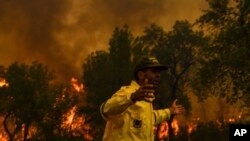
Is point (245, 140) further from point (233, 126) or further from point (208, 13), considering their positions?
point (208, 13)

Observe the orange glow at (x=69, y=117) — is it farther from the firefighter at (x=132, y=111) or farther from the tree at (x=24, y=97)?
the firefighter at (x=132, y=111)

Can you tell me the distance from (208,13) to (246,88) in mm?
6034

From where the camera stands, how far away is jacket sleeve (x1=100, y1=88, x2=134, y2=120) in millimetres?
6332

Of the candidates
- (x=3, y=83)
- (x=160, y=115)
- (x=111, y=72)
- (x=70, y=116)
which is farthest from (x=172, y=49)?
(x=160, y=115)

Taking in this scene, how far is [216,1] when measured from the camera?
34.8m

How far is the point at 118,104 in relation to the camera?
639 centimetres

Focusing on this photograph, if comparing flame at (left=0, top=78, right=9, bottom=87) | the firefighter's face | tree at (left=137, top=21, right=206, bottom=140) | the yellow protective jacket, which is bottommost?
the yellow protective jacket

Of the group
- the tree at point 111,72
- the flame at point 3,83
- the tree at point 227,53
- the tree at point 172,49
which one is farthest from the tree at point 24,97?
the tree at point 227,53

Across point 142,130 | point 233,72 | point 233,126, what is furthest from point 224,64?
point 142,130

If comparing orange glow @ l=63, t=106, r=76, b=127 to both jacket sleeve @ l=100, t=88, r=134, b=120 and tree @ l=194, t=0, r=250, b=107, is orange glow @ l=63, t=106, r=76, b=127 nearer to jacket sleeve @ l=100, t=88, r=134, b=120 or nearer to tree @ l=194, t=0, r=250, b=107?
tree @ l=194, t=0, r=250, b=107

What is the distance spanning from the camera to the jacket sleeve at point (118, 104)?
633cm

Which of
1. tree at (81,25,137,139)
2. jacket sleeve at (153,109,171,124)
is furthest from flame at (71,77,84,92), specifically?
jacket sleeve at (153,109,171,124)

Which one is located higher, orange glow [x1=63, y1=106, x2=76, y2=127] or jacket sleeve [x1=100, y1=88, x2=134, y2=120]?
orange glow [x1=63, y1=106, x2=76, y2=127]

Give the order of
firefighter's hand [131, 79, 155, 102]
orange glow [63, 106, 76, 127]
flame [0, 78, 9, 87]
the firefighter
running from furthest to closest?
flame [0, 78, 9, 87]
orange glow [63, 106, 76, 127]
the firefighter
firefighter's hand [131, 79, 155, 102]
